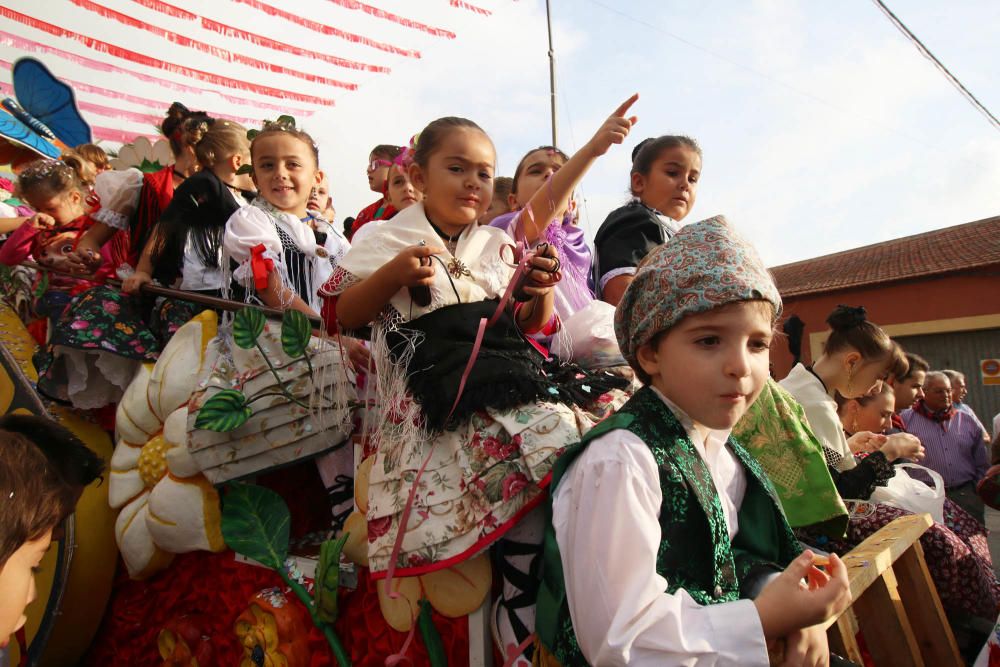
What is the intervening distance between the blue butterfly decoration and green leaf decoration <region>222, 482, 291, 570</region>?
486 cm

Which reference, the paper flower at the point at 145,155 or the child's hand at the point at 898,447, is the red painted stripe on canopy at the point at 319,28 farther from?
the child's hand at the point at 898,447

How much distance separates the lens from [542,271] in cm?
163

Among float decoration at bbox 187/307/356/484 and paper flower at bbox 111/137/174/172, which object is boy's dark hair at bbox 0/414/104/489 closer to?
float decoration at bbox 187/307/356/484

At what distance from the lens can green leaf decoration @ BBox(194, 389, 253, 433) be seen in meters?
1.97

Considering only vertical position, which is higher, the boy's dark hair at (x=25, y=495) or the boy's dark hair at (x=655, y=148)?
the boy's dark hair at (x=655, y=148)

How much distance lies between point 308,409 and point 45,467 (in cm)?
73

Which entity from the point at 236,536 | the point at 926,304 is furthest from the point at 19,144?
the point at 926,304

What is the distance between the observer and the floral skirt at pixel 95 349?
262 centimetres

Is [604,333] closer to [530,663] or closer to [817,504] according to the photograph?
[817,504]

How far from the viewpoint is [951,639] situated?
5.32 ft

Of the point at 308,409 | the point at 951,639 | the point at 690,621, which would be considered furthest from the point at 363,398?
the point at 951,639

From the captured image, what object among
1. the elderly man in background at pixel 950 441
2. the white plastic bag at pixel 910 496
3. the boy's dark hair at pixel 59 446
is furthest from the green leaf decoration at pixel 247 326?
the elderly man in background at pixel 950 441

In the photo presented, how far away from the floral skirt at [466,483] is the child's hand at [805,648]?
57 cm

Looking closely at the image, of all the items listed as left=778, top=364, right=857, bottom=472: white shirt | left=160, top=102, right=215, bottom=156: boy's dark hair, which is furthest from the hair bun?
left=160, top=102, right=215, bottom=156: boy's dark hair
